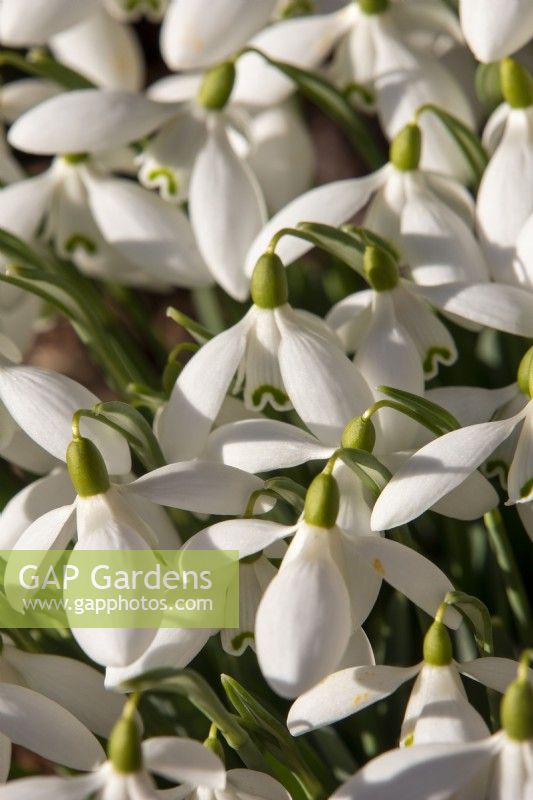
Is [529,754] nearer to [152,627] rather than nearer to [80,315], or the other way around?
[152,627]

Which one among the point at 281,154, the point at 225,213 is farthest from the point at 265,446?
the point at 281,154

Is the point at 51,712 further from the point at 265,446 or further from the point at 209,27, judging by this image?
the point at 209,27

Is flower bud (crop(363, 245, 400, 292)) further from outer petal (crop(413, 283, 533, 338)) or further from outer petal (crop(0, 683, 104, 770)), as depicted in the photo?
outer petal (crop(0, 683, 104, 770))

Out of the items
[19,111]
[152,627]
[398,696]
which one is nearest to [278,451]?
[152,627]

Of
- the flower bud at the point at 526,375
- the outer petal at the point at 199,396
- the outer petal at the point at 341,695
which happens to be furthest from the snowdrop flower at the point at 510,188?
the outer petal at the point at 341,695

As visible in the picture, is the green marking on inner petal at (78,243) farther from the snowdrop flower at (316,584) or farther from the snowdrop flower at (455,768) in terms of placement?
the snowdrop flower at (455,768)
